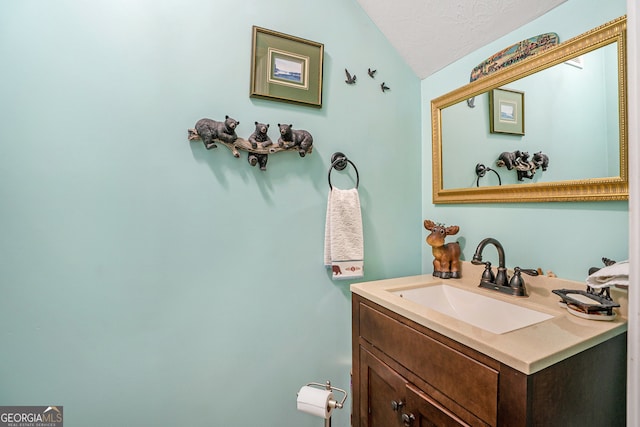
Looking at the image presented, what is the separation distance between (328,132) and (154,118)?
737 millimetres

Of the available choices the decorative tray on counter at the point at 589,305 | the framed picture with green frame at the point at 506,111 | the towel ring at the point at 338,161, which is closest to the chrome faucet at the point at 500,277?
the decorative tray on counter at the point at 589,305

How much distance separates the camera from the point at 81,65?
3.24ft

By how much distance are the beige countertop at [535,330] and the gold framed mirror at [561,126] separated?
33 cm

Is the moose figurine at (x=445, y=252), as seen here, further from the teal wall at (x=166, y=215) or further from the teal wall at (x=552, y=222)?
the teal wall at (x=166, y=215)

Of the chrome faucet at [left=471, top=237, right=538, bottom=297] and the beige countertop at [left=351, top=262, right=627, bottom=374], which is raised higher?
the chrome faucet at [left=471, top=237, right=538, bottom=297]

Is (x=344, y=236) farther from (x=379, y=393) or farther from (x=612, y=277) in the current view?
(x=612, y=277)

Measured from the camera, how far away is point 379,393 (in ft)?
3.41

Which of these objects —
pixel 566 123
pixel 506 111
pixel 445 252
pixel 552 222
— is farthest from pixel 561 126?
pixel 445 252

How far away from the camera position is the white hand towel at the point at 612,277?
0.74 m

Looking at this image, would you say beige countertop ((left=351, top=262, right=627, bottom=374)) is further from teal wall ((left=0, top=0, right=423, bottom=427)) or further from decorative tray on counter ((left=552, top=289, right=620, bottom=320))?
teal wall ((left=0, top=0, right=423, bottom=427))

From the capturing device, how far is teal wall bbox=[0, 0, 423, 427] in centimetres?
95

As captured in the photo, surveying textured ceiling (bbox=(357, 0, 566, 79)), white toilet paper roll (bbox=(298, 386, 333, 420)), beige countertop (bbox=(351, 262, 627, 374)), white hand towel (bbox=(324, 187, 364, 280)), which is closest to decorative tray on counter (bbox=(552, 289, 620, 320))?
beige countertop (bbox=(351, 262, 627, 374))

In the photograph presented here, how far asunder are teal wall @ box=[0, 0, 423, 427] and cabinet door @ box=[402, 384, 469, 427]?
55 centimetres

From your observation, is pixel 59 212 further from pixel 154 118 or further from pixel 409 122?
pixel 409 122
